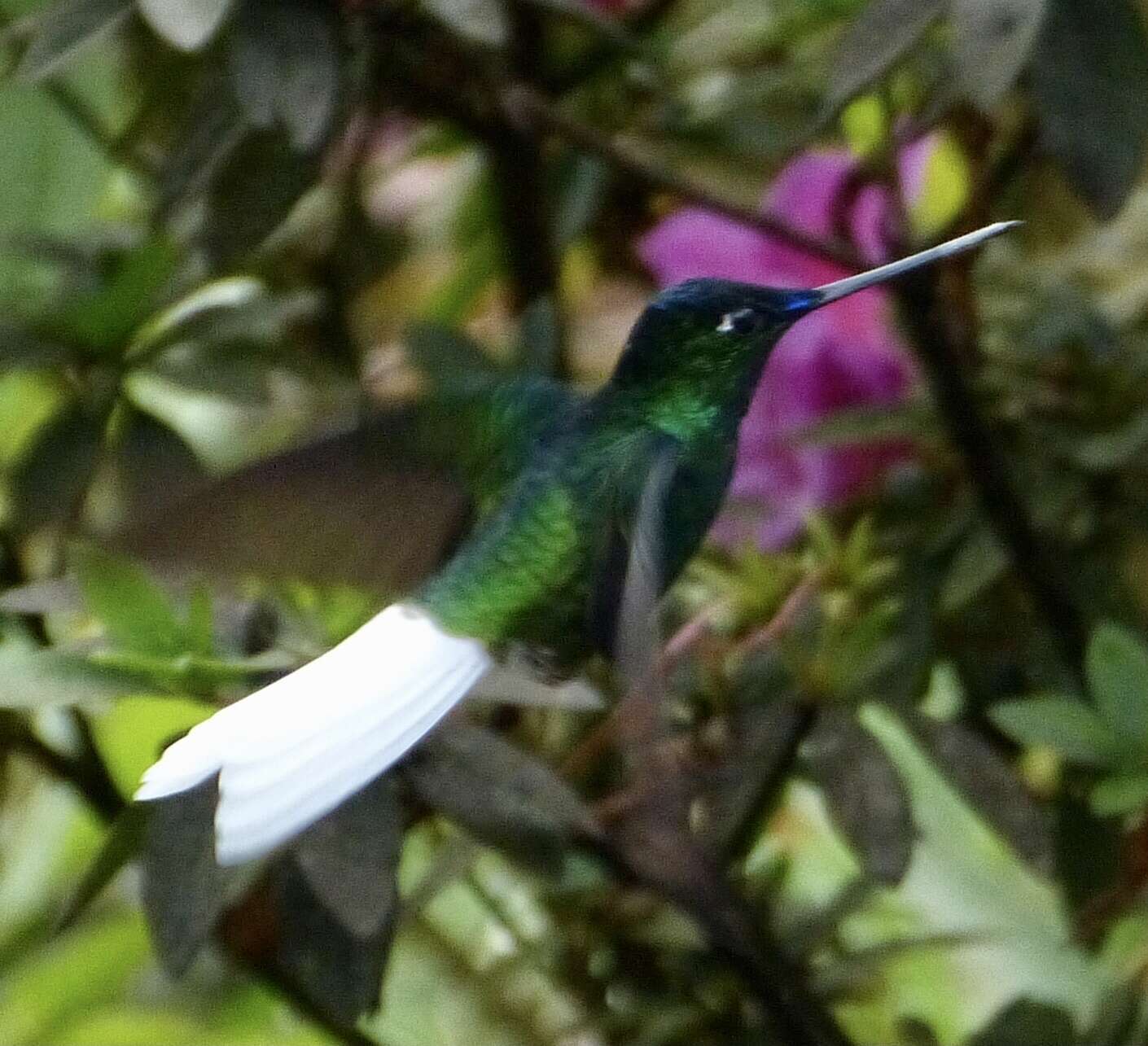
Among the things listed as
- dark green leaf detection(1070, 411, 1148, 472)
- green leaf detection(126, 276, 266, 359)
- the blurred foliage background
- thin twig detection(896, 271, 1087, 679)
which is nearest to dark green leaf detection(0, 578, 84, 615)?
the blurred foliage background

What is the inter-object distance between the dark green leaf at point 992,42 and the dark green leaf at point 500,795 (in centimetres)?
33

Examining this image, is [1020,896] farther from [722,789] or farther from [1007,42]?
[1007,42]

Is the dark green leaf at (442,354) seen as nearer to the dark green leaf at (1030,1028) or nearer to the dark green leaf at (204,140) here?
the dark green leaf at (204,140)

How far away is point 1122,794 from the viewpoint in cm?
85

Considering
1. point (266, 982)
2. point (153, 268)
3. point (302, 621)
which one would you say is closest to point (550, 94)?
point (153, 268)

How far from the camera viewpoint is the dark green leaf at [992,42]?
79 centimetres

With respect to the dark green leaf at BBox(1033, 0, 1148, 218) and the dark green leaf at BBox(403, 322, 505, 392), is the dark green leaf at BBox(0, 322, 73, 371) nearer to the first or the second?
the dark green leaf at BBox(403, 322, 505, 392)

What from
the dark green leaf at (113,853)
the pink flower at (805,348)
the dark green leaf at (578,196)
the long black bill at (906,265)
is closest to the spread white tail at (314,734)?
the dark green leaf at (113,853)

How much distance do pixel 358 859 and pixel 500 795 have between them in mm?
63

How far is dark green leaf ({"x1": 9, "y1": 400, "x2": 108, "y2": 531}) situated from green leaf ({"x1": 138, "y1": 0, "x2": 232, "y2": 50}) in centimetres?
22

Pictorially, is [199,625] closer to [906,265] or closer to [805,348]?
[906,265]

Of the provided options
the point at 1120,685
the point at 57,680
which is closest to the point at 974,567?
the point at 1120,685

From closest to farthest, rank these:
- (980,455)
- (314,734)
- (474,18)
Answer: (314,734), (474,18), (980,455)

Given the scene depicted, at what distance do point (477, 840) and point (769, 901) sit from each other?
206mm
